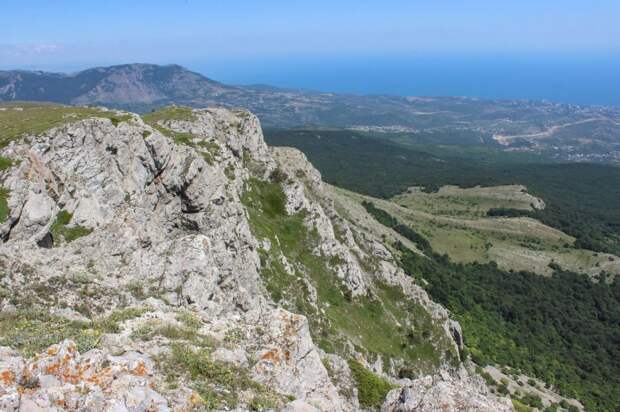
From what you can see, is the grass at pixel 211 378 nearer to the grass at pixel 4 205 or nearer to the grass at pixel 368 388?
the grass at pixel 368 388

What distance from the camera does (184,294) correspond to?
2770 centimetres

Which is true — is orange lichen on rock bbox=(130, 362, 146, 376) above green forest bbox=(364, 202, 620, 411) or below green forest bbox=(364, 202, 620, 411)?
above

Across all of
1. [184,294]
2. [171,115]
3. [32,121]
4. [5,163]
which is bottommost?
[184,294]

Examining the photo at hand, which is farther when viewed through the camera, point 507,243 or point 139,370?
point 507,243

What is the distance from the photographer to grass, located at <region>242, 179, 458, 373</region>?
43375 mm

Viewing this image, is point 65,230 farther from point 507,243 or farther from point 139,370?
point 507,243

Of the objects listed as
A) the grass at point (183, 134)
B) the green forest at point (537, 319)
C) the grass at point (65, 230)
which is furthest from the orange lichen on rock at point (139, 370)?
the green forest at point (537, 319)

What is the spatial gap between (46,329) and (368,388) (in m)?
14.0

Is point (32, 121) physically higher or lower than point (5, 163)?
higher

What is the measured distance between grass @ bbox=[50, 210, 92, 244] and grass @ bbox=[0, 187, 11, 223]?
3.10 metres

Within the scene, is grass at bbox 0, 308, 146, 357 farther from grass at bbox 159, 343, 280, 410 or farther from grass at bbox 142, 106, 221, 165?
grass at bbox 142, 106, 221, 165

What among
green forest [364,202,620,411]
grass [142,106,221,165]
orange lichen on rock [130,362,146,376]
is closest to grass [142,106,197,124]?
grass [142,106,221,165]

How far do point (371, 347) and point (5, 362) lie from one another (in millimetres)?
40079

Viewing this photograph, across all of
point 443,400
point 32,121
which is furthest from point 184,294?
point 32,121
